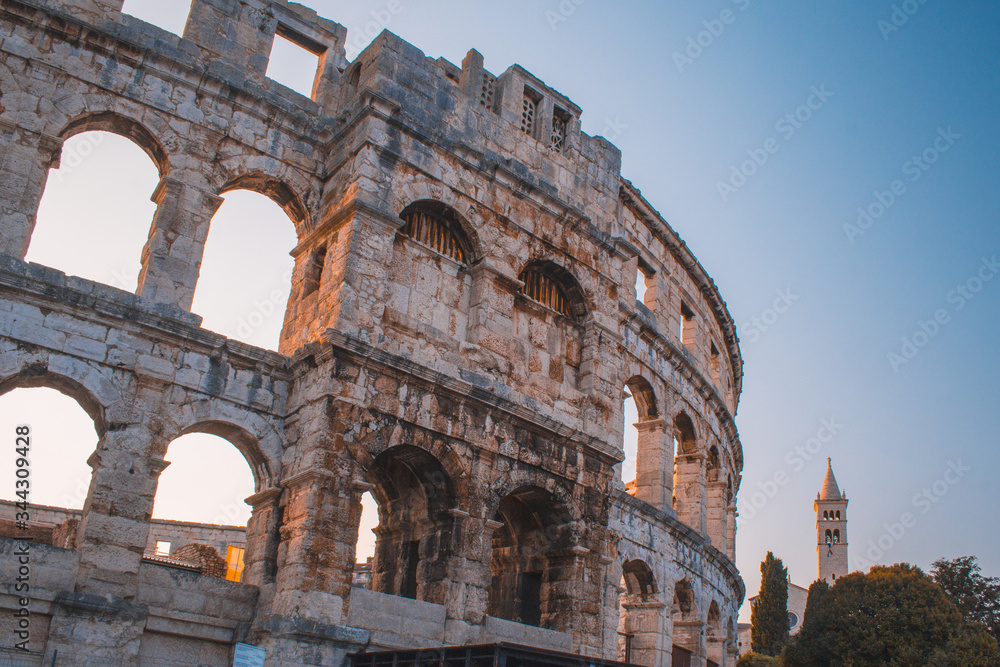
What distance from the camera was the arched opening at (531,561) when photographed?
1362 cm

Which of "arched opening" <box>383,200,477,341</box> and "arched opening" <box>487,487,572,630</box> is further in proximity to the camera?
"arched opening" <box>487,487,572,630</box>

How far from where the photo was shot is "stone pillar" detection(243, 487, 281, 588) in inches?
452

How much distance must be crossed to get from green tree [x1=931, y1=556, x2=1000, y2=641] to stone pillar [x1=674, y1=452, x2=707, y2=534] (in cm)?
2729

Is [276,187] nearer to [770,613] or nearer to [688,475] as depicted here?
[688,475]

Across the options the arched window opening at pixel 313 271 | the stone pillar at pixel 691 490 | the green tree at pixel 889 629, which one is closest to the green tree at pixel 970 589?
the green tree at pixel 889 629

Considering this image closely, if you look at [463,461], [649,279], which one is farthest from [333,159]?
[649,279]

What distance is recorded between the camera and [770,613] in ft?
153

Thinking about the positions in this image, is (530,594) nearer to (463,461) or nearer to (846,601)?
(463,461)

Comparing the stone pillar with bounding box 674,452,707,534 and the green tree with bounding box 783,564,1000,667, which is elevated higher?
the stone pillar with bounding box 674,452,707,534

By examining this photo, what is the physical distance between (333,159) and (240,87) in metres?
1.69

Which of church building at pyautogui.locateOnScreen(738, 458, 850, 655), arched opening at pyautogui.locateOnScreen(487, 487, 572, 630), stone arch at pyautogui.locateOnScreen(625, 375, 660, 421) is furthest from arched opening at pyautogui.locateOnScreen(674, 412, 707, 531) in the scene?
church building at pyautogui.locateOnScreen(738, 458, 850, 655)

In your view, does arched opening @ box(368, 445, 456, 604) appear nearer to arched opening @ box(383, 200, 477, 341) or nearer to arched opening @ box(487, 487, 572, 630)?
arched opening @ box(487, 487, 572, 630)

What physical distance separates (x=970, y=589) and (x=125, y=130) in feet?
145

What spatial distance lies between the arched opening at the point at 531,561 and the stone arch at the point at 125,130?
7192mm
